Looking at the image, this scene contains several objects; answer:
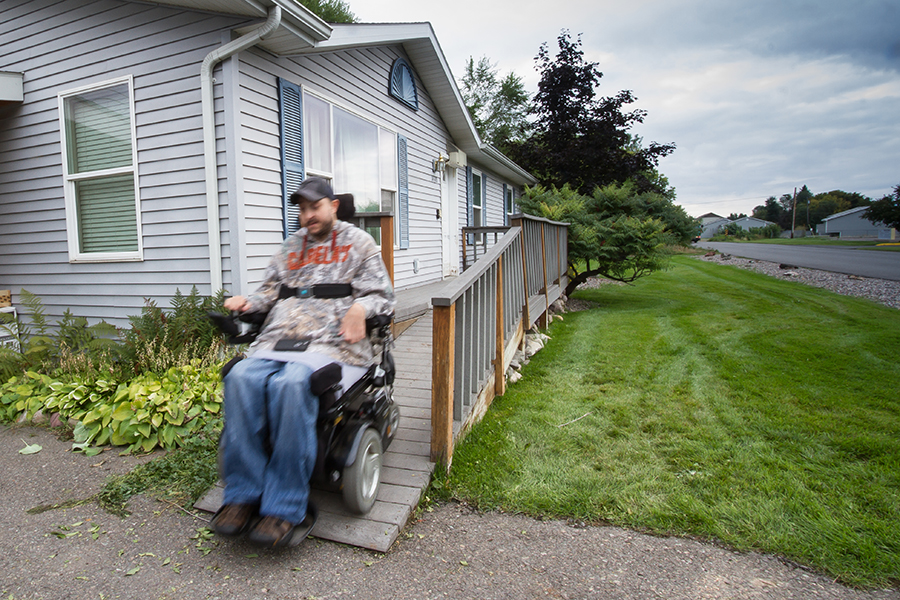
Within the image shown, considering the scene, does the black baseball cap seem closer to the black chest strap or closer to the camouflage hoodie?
the camouflage hoodie

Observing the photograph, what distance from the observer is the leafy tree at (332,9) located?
18191 millimetres

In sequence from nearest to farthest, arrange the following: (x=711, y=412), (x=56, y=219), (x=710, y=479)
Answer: (x=710, y=479)
(x=711, y=412)
(x=56, y=219)

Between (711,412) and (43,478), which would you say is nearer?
(43,478)

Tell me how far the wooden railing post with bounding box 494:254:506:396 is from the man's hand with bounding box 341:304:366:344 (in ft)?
5.90

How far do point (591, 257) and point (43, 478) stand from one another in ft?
24.3

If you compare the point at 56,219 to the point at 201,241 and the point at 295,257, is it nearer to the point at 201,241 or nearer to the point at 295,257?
the point at 201,241

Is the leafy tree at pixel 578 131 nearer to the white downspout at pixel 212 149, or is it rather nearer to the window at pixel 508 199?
the window at pixel 508 199

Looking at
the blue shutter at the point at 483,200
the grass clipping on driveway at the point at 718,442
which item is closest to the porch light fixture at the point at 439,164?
the blue shutter at the point at 483,200

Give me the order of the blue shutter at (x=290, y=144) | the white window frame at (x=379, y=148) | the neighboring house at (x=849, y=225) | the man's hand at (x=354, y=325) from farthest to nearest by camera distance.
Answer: the neighboring house at (x=849, y=225)
the white window frame at (x=379, y=148)
the blue shutter at (x=290, y=144)
the man's hand at (x=354, y=325)

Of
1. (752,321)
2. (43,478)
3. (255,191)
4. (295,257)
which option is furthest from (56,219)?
(752,321)

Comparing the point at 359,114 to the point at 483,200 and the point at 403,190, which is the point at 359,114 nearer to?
the point at 403,190

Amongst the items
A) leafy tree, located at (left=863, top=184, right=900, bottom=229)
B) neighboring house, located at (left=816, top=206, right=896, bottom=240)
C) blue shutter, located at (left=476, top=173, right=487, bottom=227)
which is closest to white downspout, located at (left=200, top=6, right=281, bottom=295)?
blue shutter, located at (left=476, top=173, right=487, bottom=227)

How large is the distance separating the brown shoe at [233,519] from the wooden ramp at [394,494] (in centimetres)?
35

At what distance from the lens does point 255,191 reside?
4.47m
